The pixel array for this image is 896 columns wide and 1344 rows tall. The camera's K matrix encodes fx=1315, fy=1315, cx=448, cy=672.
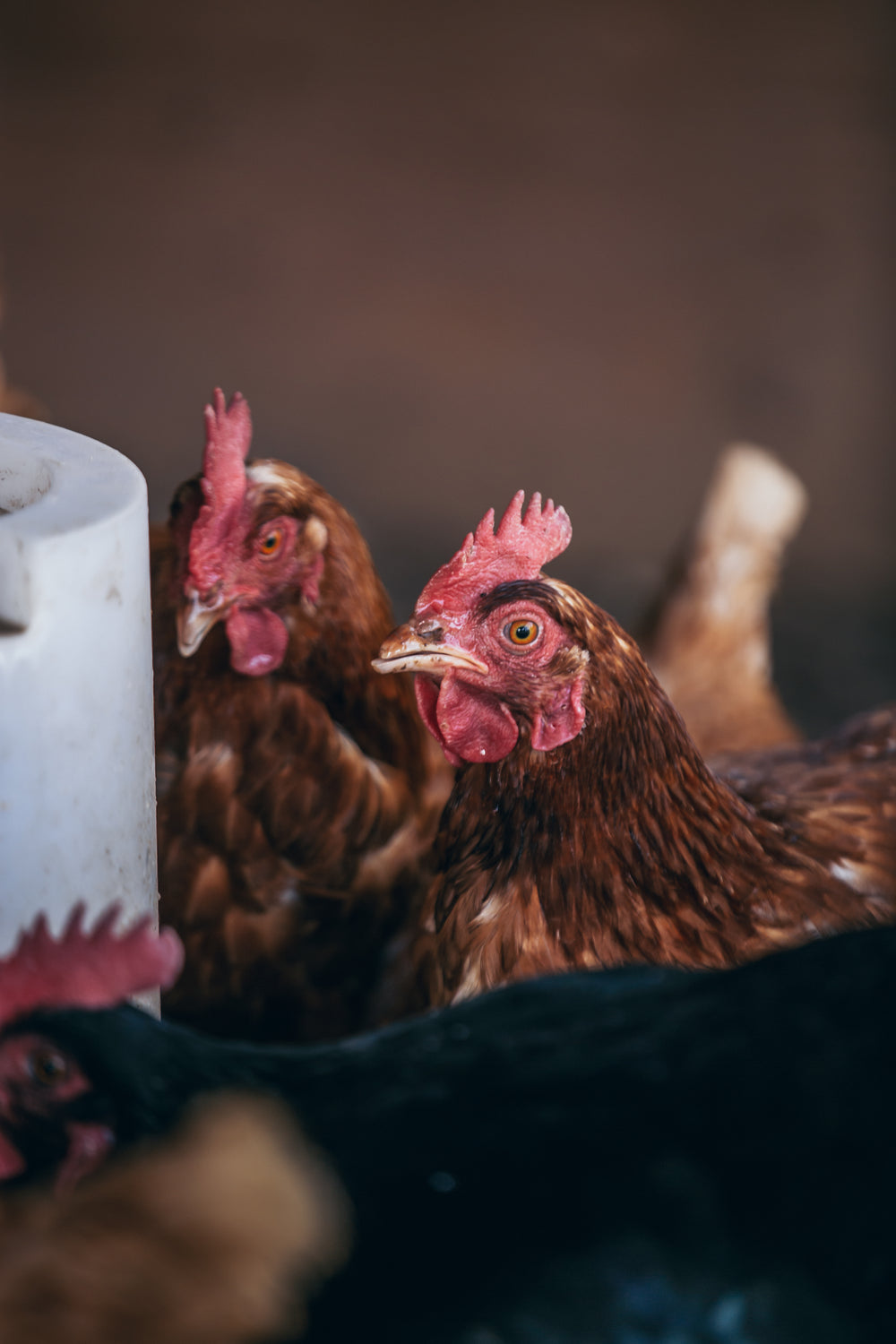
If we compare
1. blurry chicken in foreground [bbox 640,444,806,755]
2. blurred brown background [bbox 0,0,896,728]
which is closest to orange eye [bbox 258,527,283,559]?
blurry chicken in foreground [bbox 640,444,806,755]

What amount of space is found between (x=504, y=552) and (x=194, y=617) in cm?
36

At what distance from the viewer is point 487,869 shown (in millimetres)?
1336

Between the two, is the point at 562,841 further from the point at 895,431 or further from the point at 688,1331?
the point at 895,431

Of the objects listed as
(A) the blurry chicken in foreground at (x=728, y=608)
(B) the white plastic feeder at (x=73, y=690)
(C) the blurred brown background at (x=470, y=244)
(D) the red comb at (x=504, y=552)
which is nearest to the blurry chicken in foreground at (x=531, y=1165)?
(B) the white plastic feeder at (x=73, y=690)

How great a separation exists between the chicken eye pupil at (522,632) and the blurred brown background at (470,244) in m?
2.60

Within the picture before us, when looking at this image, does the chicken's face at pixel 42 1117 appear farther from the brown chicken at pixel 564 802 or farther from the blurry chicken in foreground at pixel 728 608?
the blurry chicken in foreground at pixel 728 608

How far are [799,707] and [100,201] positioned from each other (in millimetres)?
2995

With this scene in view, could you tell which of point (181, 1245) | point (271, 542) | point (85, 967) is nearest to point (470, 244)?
point (271, 542)

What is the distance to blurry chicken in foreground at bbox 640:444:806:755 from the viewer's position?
2.19 metres

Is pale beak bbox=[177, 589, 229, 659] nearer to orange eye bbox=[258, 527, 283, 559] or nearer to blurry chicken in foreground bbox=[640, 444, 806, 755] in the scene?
orange eye bbox=[258, 527, 283, 559]

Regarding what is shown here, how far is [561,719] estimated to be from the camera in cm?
125

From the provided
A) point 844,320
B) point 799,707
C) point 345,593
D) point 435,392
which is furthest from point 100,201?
point 345,593

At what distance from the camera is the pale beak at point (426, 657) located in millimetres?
1253

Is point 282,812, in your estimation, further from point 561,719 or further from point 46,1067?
point 46,1067
